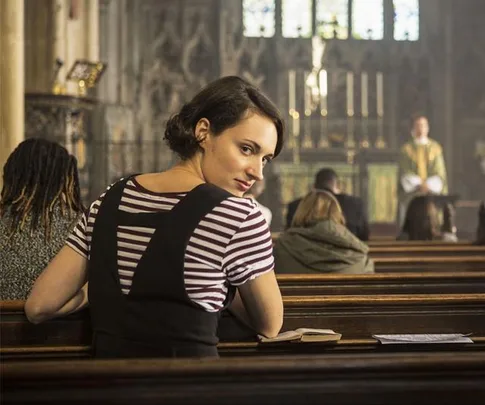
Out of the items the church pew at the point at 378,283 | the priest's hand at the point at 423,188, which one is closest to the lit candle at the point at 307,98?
the priest's hand at the point at 423,188

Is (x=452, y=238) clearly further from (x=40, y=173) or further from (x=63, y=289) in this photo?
(x=63, y=289)

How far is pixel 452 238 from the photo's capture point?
425 inches

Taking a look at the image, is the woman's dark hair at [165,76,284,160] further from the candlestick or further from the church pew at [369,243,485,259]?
the candlestick

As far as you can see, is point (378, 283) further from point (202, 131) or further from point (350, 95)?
point (350, 95)

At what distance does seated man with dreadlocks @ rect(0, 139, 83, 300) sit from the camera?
145 inches

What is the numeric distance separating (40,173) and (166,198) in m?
1.43

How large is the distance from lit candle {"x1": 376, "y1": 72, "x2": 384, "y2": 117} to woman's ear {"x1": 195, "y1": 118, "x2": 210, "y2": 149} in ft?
49.6

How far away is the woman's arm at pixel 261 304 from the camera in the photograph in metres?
2.53

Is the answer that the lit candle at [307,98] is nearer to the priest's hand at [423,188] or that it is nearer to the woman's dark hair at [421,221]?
the priest's hand at [423,188]

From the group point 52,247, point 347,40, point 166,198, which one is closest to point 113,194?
point 166,198

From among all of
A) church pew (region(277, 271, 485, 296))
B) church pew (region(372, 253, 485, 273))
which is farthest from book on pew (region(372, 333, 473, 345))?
church pew (region(372, 253, 485, 273))

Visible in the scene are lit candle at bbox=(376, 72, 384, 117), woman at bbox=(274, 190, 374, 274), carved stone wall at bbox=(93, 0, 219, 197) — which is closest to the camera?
woman at bbox=(274, 190, 374, 274)

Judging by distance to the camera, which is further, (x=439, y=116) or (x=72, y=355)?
(x=439, y=116)

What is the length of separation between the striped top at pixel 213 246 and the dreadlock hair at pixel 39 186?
127 centimetres
